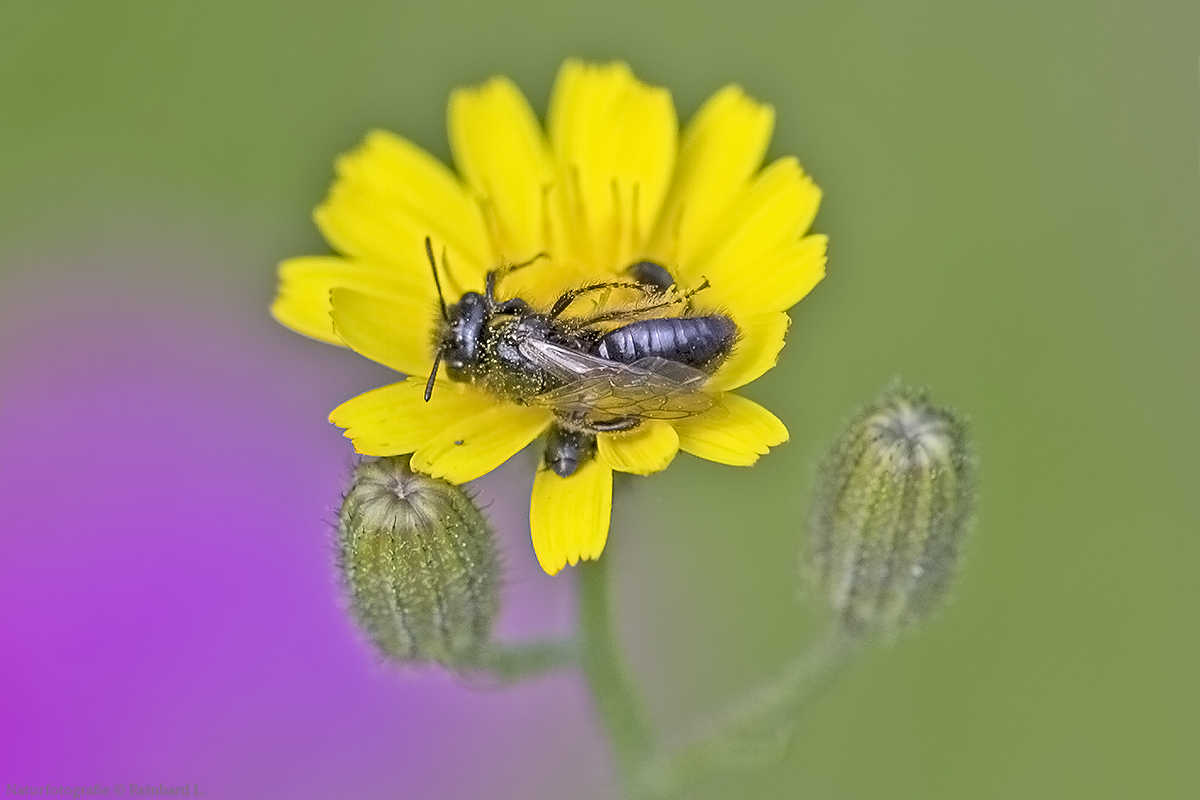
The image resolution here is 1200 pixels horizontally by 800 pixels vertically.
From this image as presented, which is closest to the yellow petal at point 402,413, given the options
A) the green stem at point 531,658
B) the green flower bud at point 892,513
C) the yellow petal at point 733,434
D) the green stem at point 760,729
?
the yellow petal at point 733,434

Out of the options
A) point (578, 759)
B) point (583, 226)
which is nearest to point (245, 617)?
point (578, 759)

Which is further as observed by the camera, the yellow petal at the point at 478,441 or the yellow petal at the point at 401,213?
the yellow petal at the point at 401,213

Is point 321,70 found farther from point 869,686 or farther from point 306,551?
point 869,686

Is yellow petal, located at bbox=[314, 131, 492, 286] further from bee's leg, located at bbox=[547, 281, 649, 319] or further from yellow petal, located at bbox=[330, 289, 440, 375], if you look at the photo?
bee's leg, located at bbox=[547, 281, 649, 319]

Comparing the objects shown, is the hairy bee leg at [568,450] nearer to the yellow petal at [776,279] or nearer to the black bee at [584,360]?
the black bee at [584,360]

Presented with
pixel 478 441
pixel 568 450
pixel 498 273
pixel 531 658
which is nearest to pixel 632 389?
pixel 568 450

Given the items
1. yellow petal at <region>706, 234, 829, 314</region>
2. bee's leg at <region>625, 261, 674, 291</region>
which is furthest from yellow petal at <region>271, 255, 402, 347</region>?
yellow petal at <region>706, 234, 829, 314</region>
